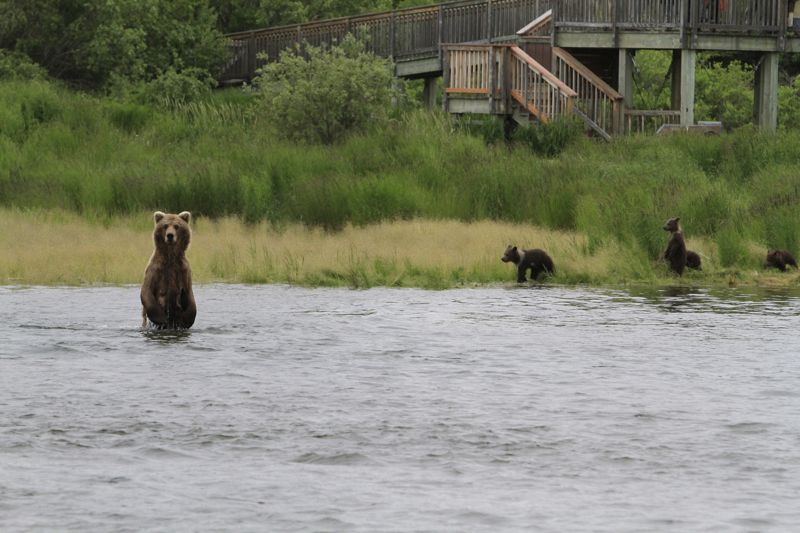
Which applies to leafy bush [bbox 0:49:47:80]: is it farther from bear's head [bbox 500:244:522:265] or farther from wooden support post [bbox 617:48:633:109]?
bear's head [bbox 500:244:522:265]

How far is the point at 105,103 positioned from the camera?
3431 cm

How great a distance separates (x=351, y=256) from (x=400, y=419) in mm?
10300

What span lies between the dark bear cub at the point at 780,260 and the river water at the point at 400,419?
3616 mm

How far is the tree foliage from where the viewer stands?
128 feet

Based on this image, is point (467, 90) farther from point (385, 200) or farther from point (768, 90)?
point (385, 200)

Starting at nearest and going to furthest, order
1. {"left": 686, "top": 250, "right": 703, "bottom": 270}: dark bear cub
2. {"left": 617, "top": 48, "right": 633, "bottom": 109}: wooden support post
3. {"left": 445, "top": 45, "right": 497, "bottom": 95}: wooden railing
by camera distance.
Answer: {"left": 686, "top": 250, "right": 703, "bottom": 270}: dark bear cub → {"left": 445, "top": 45, "right": 497, "bottom": 95}: wooden railing → {"left": 617, "top": 48, "right": 633, "bottom": 109}: wooden support post

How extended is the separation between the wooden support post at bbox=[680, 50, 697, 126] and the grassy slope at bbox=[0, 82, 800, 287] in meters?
3.63

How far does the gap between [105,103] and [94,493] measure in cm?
2574

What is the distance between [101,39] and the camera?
39125mm

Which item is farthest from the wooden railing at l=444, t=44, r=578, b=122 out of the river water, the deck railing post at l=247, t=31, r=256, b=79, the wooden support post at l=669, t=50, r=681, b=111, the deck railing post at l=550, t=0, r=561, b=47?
the river water

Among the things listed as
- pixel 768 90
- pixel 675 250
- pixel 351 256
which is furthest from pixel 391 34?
pixel 675 250

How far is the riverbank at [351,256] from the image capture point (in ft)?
69.6

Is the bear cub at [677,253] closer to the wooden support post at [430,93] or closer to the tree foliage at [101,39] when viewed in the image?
the tree foliage at [101,39]

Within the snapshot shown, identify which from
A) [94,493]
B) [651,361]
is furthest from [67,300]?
[94,493]
